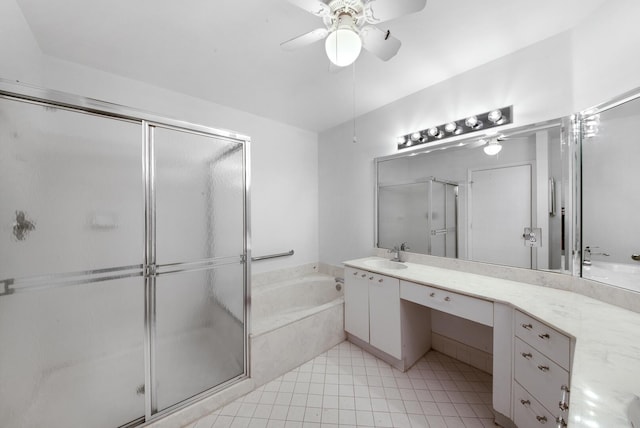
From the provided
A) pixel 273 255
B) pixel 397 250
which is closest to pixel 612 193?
pixel 397 250

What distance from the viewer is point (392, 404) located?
162 cm

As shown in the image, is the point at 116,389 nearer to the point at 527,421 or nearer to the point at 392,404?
the point at 392,404

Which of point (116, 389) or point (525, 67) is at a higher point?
point (525, 67)

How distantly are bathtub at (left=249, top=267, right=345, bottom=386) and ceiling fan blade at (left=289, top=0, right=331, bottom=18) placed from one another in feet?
6.77

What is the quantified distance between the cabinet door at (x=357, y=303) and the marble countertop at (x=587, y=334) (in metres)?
0.32

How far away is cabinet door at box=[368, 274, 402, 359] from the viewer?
6.33 ft

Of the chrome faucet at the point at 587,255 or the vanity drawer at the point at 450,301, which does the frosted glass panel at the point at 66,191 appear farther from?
the chrome faucet at the point at 587,255

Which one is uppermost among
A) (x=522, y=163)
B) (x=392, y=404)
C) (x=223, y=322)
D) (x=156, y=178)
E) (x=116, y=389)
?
(x=522, y=163)

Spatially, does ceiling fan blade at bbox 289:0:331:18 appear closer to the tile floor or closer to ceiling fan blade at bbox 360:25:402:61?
ceiling fan blade at bbox 360:25:402:61

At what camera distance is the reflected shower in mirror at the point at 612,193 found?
1269 millimetres

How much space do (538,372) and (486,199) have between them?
4.11ft

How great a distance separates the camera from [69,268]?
3.85ft

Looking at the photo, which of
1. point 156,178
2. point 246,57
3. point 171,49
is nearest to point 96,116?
point 156,178

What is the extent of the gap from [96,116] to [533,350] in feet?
8.45
